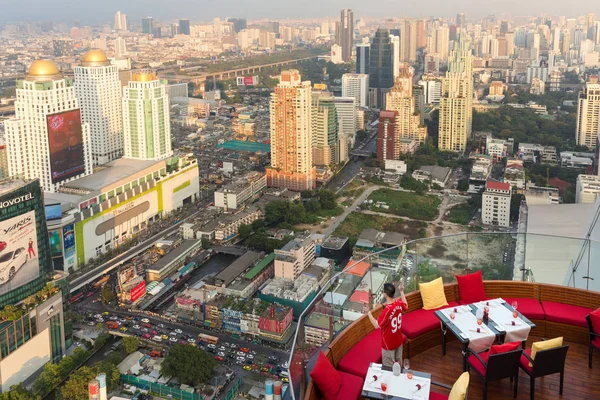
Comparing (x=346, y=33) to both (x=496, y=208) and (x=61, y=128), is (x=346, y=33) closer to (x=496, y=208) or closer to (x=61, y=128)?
(x=496, y=208)

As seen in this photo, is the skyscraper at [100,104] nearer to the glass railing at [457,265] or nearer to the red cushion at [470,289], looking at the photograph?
the glass railing at [457,265]

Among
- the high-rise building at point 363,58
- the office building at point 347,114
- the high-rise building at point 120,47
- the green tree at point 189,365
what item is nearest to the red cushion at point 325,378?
the green tree at point 189,365

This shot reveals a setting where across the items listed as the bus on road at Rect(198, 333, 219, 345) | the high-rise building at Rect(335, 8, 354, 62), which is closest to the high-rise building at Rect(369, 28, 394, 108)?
the high-rise building at Rect(335, 8, 354, 62)

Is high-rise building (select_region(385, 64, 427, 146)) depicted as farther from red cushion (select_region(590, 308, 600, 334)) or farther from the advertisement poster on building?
red cushion (select_region(590, 308, 600, 334))

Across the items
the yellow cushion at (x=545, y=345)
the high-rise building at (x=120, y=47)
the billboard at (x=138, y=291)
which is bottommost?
the billboard at (x=138, y=291)

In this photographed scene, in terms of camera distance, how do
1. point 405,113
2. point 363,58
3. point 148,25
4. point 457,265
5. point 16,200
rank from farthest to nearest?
point 148,25 → point 363,58 → point 405,113 → point 16,200 → point 457,265

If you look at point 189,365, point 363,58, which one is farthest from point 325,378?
point 363,58
